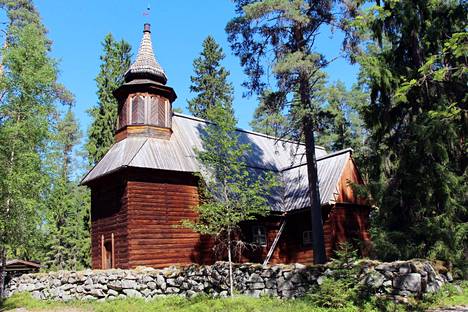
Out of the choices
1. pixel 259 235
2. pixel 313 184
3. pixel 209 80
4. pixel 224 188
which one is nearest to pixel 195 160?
pixel 259 235

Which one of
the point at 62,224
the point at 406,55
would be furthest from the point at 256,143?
the point at 62,224

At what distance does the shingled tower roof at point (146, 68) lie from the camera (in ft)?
72.2

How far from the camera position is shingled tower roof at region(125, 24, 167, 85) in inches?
867

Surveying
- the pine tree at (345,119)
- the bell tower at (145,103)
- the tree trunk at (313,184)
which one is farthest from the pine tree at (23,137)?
the pine tree at (345,119)

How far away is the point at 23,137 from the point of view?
18.1 metres

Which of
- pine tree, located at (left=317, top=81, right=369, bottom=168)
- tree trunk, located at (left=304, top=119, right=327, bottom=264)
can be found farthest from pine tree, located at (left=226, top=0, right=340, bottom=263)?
pine tree, located at (left=317, top=81, right=369, bottom=168)

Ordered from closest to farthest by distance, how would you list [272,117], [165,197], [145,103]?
[272,117]
[165,197]
[145,103]

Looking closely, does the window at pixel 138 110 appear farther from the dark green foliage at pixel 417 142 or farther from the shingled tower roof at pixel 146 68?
the dark green foliage at pixel 417 142

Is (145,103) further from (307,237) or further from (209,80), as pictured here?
(209,80)

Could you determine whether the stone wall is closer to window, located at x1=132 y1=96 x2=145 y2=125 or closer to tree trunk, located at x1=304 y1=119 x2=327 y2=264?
tree trunk, located at x1=304 y1=119 x2=327 y2=264

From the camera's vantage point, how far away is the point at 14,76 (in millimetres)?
18328

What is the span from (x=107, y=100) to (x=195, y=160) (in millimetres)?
9727

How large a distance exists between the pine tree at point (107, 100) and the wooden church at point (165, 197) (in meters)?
5.01

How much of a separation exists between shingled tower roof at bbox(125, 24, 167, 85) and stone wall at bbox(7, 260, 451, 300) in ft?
33.2
